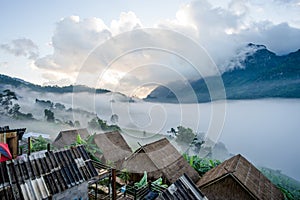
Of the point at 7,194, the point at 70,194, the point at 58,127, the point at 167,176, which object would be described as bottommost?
the point at 167,176

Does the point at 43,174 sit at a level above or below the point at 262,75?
below

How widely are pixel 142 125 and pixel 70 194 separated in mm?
11171

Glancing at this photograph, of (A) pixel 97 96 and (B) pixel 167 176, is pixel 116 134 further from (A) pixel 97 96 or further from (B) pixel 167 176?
(B) pixel 167 176

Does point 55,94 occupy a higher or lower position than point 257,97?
higher

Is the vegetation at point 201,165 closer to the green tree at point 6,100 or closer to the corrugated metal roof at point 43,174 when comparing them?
the corrugated metal roof at point 43,174

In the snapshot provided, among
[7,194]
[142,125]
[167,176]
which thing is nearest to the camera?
[7,194]

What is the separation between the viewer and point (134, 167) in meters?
15.4

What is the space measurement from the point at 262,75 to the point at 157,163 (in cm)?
7542

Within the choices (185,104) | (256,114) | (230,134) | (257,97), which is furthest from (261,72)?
(185,104)

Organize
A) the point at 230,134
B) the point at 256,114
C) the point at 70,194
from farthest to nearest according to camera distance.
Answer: the point at 256,114 < the point at 230,134 < the point at 70,194

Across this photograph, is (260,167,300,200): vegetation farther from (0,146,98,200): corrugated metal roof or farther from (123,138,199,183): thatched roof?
(0,146,98,200): corrugated metal roof

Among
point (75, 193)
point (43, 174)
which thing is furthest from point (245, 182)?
point (43, 174)

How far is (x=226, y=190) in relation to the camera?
41.0ft

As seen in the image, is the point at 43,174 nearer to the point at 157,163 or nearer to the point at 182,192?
the point at 182,192
